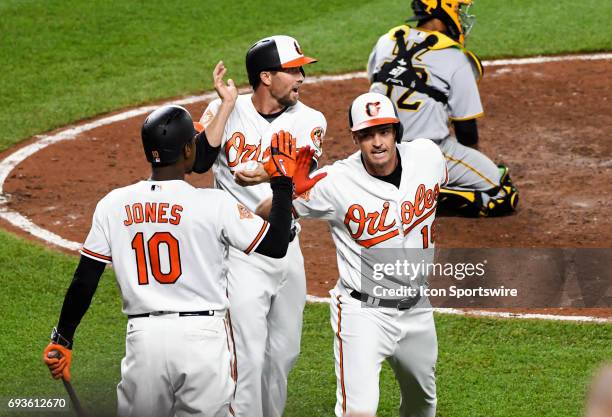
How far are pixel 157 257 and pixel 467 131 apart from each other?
4402 mm

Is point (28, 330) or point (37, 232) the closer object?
point (28, 330)

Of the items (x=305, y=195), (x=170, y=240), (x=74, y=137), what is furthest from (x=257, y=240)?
(x=74, y=137)

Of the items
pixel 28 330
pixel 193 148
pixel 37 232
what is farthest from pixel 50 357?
pixel 37 232

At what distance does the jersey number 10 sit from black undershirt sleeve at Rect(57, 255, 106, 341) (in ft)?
0.74

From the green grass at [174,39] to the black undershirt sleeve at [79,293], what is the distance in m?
6.77

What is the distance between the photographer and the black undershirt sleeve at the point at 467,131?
8922mm

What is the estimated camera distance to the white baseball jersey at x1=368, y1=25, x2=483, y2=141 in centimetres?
880

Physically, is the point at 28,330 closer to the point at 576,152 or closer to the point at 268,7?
the point at 576,152

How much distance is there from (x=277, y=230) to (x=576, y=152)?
5905mm

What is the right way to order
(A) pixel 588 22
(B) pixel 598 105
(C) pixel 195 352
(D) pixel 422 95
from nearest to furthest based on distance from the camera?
(C) pixel 195 352 → (D) pixel 422 95 → (B) pixel 598 105 → (A) pixel 588 22

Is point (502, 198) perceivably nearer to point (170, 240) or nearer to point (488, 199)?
point (488, 199)

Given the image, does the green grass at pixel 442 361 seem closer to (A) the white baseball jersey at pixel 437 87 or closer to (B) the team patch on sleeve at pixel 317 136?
(B) the team patch on sleeve at pixel 317 136

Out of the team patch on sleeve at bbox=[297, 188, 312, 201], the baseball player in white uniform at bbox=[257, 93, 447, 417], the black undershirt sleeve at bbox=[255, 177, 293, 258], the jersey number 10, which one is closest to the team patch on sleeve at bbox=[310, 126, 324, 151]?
the baseball player in white uniform at bbox=[257, 93, 447, 417]

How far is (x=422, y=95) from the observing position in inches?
348
